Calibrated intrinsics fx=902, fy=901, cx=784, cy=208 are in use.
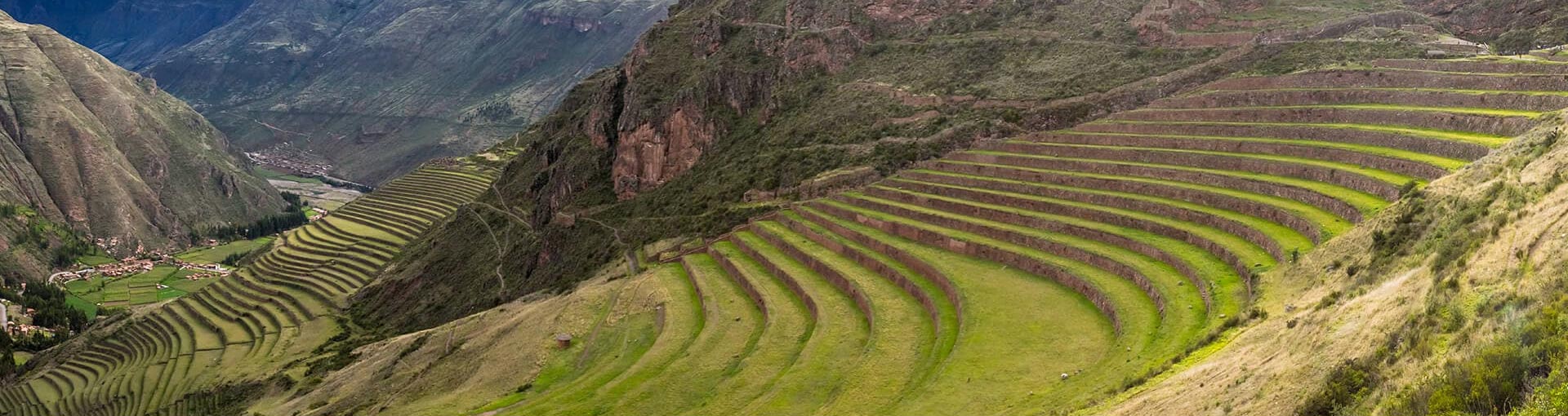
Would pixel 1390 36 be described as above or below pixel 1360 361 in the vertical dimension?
above

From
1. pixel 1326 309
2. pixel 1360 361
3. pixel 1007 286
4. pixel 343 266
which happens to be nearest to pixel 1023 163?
pixel 1007 286

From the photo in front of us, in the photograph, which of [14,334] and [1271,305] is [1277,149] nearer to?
[1271,305]

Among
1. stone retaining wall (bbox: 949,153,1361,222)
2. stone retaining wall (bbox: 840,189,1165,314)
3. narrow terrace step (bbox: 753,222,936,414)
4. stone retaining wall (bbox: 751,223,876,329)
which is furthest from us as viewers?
stone retaining wall (bbox: 751,223,876,329)

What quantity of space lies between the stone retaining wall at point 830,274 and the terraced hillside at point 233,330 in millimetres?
39974

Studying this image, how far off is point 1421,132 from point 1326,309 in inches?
766

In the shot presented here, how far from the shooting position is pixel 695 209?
213 ft

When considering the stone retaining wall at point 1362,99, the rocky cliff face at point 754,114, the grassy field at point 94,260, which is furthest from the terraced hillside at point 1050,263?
the grassy field at point 94,260

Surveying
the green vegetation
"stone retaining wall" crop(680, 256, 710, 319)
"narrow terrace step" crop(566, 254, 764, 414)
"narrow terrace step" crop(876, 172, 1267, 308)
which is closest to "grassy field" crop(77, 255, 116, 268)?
"stone retaining wall" crop(680, 256, 710, 319)

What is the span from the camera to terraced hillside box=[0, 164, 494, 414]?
226 feet

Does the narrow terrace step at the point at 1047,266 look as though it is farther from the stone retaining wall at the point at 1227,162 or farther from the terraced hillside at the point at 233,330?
the terraced hillside at the point at 233,330

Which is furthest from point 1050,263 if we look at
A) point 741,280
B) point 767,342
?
point 741,280

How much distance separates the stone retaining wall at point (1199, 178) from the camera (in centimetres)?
2894

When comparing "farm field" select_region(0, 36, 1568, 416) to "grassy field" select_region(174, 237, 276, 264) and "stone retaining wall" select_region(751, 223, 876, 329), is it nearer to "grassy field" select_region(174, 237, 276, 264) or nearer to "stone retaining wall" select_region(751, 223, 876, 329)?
"stone retaining wall" select_region(751, 223, 876, 329)

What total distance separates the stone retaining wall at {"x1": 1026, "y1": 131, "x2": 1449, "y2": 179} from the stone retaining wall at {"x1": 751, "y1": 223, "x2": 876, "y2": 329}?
1611 cm
